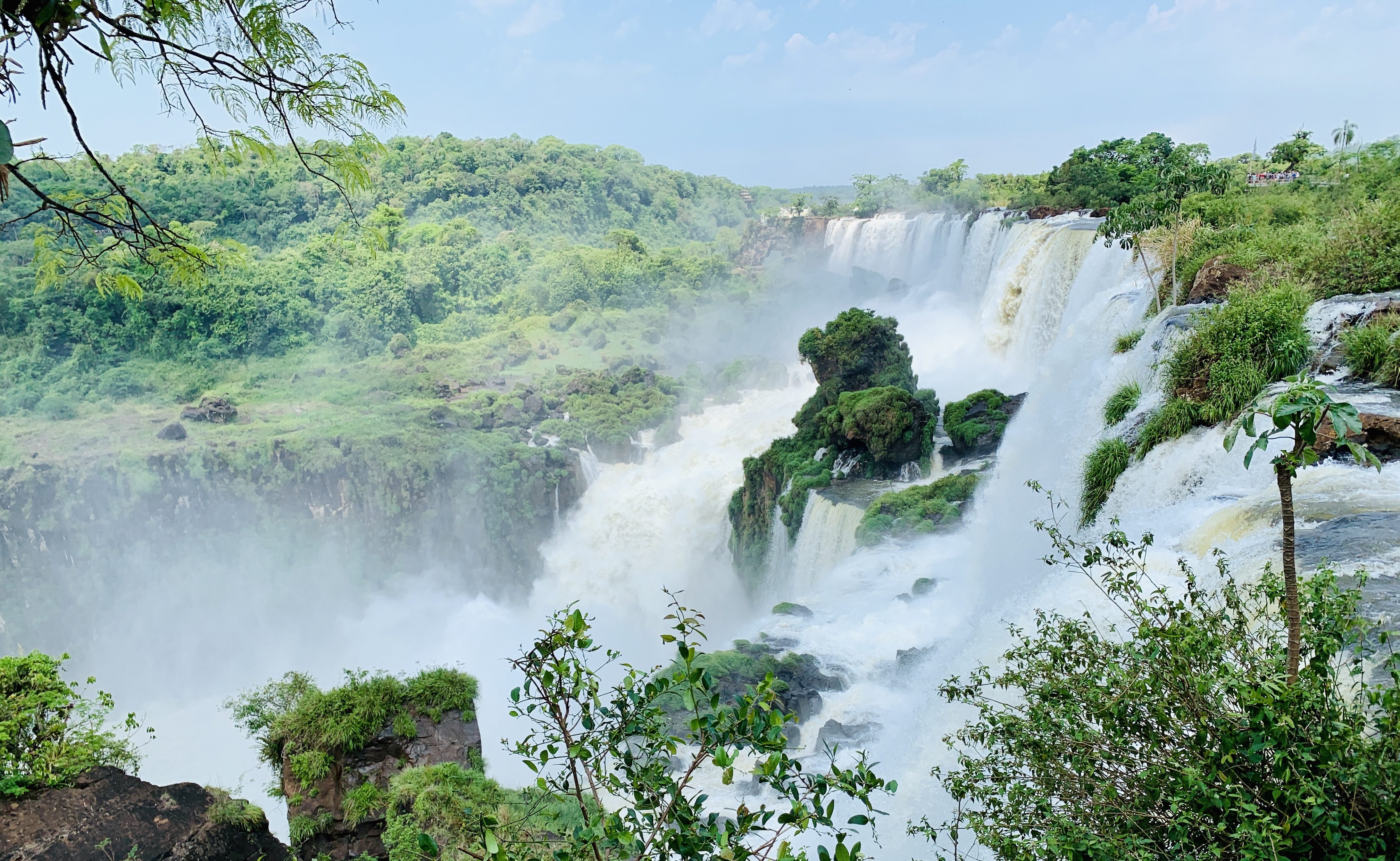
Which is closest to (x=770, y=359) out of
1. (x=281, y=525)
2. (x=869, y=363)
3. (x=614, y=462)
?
(x=614, y=462)

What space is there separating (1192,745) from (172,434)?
2712 centimetres

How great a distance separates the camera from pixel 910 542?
35.3 feet

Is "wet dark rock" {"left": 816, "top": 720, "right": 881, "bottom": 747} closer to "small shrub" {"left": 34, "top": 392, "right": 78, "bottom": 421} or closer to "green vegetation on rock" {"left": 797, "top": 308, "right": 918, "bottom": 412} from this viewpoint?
"green vegetation on rock" {"left": 797, "top": 308, "right": 918, "bottom": 412}

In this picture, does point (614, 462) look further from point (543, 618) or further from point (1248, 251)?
A: point (1248, 251)

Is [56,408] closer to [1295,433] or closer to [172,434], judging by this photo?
[172,434]

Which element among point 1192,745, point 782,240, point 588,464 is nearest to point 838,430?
point 588,464

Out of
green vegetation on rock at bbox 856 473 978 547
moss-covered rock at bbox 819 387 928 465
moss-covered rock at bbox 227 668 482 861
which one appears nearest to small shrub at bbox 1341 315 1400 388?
green vegetation on rock at bbox 856 473 978 547

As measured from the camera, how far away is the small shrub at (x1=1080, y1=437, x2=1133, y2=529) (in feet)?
23.6

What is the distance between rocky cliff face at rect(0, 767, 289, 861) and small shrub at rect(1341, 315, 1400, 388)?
28.3ft

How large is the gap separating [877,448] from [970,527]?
10.3 ft

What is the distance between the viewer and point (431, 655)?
17.6 m

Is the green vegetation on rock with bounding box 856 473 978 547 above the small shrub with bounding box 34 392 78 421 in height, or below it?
below

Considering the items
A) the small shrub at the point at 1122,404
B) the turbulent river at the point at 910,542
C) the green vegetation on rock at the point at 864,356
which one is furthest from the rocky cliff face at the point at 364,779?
the green vegetation on rock at the point at 864,356

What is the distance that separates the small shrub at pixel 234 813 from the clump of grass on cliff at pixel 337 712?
0.82 m
